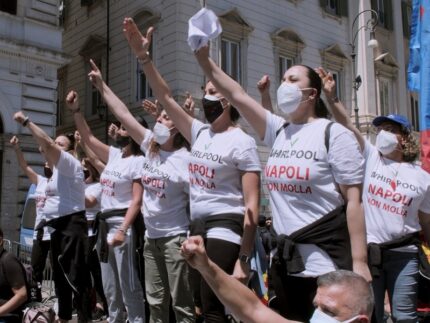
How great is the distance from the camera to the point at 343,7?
24.2m

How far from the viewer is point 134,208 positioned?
16.7ft

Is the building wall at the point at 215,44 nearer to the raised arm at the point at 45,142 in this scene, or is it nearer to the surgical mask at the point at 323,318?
the raised arm at the point at 45,142

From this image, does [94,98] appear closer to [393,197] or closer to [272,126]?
[393,197]

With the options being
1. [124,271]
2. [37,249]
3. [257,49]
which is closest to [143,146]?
[124,271]

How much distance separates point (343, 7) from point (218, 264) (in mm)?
22467

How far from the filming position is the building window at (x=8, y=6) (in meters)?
15.7

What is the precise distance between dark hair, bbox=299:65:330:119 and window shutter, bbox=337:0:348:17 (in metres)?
22.0

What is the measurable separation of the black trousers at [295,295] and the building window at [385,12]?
81.3 ft

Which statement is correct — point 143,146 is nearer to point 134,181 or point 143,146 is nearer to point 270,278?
point 134,181

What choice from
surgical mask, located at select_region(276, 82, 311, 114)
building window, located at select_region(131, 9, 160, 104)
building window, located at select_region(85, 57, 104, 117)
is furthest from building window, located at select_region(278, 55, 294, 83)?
surgical mask, located at select_region(276, 82, 311, 114)

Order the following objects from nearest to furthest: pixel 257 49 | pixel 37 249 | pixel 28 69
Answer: pixel 37 249 < pixel 28 69 < pixel 257 49

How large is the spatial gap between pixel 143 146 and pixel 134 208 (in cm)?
59

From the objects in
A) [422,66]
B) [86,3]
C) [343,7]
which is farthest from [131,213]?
[343,7]

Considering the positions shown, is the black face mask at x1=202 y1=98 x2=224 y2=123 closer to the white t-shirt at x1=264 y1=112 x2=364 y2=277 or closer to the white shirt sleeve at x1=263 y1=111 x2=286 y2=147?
the white shirt sleeve at x1=263 y1=111 x2=286 y2=147
